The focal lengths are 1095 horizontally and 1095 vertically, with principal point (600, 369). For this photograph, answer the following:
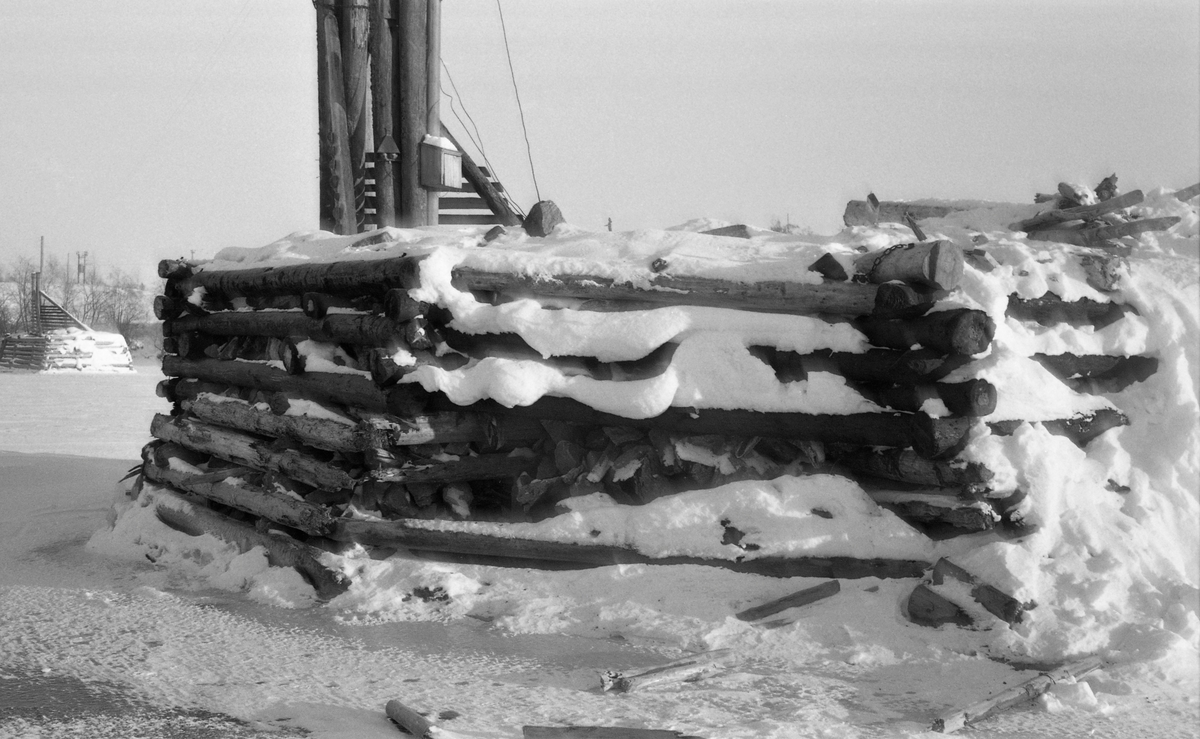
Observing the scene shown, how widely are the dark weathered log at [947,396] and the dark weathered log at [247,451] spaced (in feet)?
9.48

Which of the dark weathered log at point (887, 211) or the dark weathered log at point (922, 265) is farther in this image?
the dark weathered log at point (887, 211)

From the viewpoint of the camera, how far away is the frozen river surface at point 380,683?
3.95 metres

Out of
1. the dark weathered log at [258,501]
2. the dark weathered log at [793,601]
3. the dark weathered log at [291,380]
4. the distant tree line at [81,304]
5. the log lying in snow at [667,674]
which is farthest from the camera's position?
the distant tree line at [81,304]

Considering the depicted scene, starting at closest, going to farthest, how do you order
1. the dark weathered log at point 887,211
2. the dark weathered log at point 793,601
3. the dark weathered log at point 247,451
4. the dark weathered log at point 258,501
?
the dark weathered log at point 793,601, the dark weathered log at point 258,501, the dark weathered log at point 247,451, the dark weathered log at point 887,211

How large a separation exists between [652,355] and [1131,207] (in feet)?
12.1

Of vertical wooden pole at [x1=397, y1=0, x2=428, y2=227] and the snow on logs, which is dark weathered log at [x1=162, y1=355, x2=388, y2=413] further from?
vertical wooden pole at [x1=397, y1=0, x2=428, y2=227]

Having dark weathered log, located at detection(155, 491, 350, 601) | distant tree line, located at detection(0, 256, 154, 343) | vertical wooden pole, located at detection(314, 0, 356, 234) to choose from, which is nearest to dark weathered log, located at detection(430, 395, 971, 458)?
dark weathered log, located at detection(155, 491, 350, 601)

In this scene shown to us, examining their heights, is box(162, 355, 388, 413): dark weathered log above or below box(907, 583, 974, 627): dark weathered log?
above

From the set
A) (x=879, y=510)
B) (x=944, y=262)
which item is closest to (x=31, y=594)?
(x=879, y=510)

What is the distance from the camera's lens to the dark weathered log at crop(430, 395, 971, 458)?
5.28 meters

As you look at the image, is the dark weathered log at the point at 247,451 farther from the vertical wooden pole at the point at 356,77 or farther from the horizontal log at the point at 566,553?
the vertical wooden pole at the point at 356,77

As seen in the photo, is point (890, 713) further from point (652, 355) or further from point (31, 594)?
point (31, 594)

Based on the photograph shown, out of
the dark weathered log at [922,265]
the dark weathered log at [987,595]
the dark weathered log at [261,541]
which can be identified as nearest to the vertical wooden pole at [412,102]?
the dark weathered log at [261,541]

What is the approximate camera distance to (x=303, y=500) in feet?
20.8
